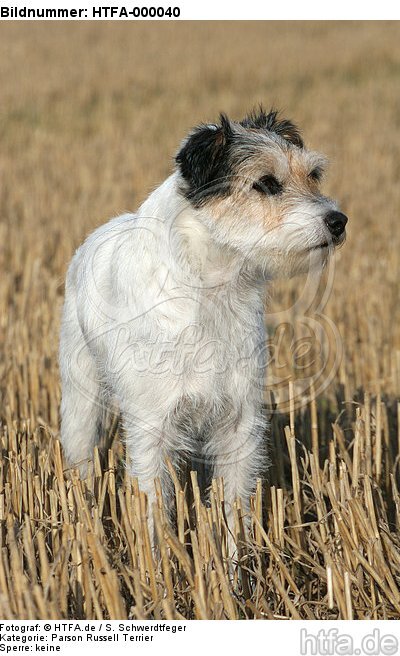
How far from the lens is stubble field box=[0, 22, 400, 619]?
3.60 meters

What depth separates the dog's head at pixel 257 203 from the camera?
3797mm

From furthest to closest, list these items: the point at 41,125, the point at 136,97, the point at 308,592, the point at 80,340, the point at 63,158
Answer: the point at 136,97, the point at 41,125, the point at 63,158, the point at 80,340, the point at 308,592

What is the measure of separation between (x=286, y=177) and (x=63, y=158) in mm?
9299

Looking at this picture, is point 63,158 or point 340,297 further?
point 63,158

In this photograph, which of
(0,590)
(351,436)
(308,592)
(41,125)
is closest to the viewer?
(0,590)

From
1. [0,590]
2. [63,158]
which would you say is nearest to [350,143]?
[63,158]

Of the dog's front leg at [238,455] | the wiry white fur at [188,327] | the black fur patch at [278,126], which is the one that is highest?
the black fur patch at [278,126]

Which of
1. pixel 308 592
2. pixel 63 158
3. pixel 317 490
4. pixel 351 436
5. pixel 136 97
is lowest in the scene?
pixel 308 592

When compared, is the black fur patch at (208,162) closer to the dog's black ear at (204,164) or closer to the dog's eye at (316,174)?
the dog's black ear at (204,164)

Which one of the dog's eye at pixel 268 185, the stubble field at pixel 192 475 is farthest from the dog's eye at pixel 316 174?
the stubble field at pixel 192 475

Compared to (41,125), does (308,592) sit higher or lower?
lower

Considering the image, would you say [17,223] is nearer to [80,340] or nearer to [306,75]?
[80,340]

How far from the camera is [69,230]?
9.28 m

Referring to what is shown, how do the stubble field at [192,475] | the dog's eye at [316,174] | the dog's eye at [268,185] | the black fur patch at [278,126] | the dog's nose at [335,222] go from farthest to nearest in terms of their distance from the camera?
the black fur patch at [278,126]
the dog's eye at [316,174]
the dog's eye at [268,185]
the dog's nose at [335,222]
the stubble field at [192,475]
